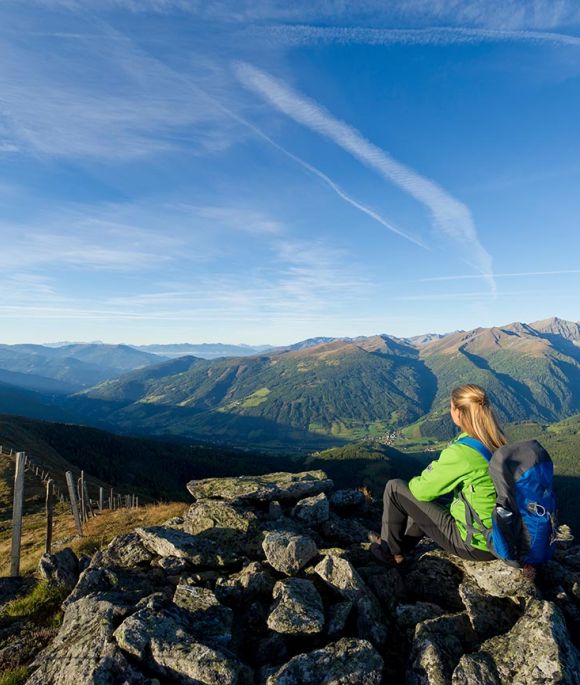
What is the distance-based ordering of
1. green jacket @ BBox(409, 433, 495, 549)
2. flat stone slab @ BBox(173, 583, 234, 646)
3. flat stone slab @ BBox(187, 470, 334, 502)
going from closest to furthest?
flat stone slab @ BBox(173, 583, 234, 646) → green jacket @ BBox(409, 433, 495, 549) → flat stone slab @ BBox(187, 470, 334, 502)

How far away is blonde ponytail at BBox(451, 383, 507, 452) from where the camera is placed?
1002cm

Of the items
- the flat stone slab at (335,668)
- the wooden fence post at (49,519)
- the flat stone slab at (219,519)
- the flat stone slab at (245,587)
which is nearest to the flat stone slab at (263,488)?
the flat stone slab at (219,519)

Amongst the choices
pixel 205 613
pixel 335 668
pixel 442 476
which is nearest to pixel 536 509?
pixel 442 476

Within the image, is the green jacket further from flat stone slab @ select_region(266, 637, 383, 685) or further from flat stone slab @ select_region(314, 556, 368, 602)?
flat stone slab @ select_region(266, 637, 383, 685)

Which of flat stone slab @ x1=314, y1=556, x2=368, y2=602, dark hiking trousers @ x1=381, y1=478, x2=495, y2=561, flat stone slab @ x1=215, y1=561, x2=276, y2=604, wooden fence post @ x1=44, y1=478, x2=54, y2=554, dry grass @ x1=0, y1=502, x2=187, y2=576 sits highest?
dark hiking trousers @ x1=381, y1=478, x2=495, y2=561

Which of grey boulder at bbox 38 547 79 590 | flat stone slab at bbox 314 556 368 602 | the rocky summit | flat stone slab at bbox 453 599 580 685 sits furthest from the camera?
grey boulder at bbox 38 547 79 590

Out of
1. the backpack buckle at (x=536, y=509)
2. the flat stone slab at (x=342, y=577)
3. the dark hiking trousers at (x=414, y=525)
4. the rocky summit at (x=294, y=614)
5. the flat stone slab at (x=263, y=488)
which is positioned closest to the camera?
the rocky summit at (x=294, y=614)

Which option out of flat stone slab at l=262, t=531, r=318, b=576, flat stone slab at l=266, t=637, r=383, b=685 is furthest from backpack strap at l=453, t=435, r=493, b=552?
flat stone slab at l=262, t=531, r=318, b=576

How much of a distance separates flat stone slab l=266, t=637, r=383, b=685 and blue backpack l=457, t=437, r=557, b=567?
3716 mm

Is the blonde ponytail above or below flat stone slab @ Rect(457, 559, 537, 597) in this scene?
above

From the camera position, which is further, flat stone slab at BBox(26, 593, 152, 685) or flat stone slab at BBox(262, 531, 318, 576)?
flat stone slab at BBox(262, 531, 318, 576)

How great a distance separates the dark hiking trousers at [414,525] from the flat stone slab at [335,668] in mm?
3585

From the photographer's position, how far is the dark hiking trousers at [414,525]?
10867mm

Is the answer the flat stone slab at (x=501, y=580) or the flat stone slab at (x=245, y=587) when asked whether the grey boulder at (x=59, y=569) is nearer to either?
the flat stone slab at (x=245, y=587)
